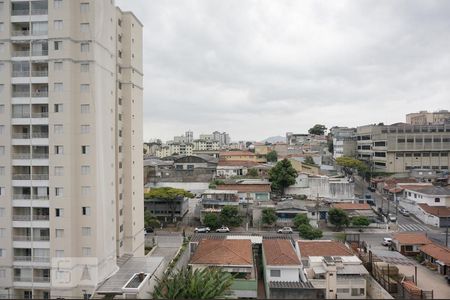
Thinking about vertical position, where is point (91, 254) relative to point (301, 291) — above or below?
above

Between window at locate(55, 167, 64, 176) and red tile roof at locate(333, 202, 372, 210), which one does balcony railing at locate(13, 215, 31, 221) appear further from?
red tile roof at locate(333, 202, 372, 210)

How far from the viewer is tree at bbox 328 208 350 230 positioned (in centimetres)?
3888

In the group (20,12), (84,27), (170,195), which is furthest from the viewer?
(170,195)

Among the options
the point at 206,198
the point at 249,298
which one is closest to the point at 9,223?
the point at 249,298

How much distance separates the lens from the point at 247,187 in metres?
47.8

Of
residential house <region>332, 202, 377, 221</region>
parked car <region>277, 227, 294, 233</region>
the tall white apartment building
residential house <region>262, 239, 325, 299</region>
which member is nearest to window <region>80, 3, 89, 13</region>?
the tall white apartment building

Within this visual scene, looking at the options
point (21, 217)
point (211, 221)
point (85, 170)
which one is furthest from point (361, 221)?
point (21, 217)

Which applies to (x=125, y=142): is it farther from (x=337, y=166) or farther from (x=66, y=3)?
(x=337, y=166)

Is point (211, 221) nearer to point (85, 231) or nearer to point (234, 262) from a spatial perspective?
point (234, 262)

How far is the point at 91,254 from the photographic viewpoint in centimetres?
2166

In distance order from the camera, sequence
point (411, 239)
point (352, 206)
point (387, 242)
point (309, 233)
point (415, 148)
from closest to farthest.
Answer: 1. point (411, 239)
2. point (309, 233)
3. point (387, 242)
4. point (352, 206)
5. point (415, 148)

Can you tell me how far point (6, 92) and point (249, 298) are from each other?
60.4 feet

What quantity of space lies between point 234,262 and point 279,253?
3.19 meters

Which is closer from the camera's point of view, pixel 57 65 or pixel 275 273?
pixel 57 65
